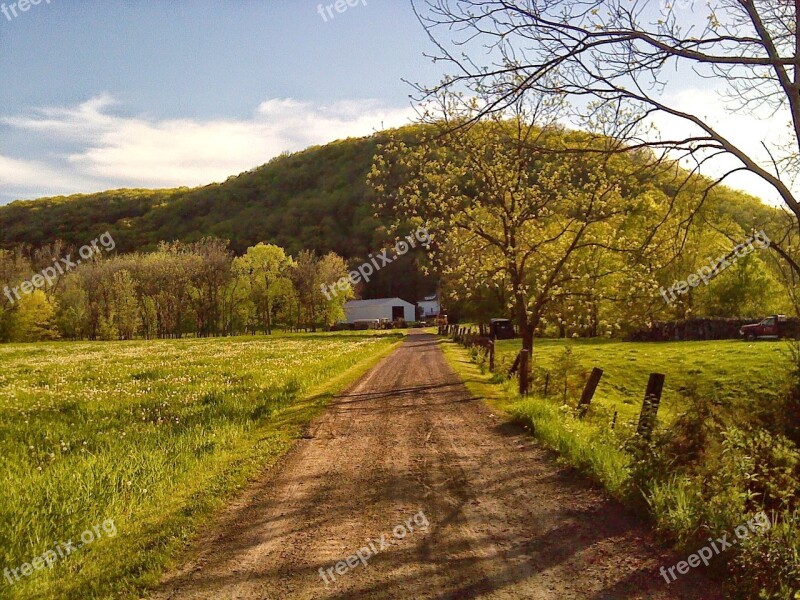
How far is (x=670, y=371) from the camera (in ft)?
99.7

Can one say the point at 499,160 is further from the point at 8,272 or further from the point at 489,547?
the point at 8,272

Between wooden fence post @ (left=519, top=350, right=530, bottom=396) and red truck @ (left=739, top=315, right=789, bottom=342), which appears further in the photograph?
red truck @ (left=739, top=315, right=789, bottom=342)

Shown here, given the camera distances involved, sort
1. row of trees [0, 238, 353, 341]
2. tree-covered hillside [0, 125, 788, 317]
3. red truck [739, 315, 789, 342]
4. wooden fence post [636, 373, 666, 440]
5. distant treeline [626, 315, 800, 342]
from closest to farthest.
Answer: wooden fence post [636, 373, 666, 440] < red truck [739, 315, 789, 342] < distant treeline [626, 315, 800, 342] < row of trees [0, 238, 353, 341] < tree-covered hillside [0, 125, 788, 317]

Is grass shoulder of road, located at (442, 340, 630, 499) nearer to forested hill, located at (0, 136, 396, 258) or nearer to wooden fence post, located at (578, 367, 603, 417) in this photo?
wooden fence post, located at (578, 367, 603, 417)

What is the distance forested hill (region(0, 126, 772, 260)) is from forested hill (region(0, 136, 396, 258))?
236mm

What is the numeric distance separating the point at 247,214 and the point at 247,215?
0.62m

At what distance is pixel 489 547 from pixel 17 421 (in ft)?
42.9

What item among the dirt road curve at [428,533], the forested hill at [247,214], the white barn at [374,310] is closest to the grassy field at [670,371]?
the dirt road curve at [428,533]

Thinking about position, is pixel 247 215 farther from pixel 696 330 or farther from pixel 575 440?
pixel 575 440

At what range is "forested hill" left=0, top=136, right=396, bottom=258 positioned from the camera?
13625 centimetres

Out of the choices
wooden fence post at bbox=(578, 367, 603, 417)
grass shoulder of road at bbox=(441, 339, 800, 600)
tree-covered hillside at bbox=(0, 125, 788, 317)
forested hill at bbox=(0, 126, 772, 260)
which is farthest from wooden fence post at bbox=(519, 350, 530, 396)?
forested hill at bbox=(0, 126, 772, 260)

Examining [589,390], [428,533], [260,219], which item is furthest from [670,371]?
[260,219]

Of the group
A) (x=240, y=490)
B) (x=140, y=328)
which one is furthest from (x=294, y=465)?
(x=140, y=328)

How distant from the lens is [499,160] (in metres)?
21.1
